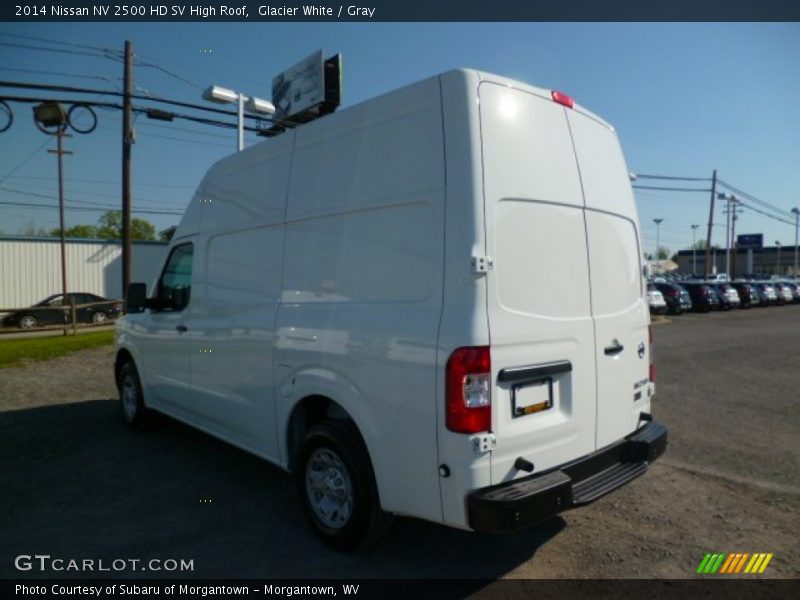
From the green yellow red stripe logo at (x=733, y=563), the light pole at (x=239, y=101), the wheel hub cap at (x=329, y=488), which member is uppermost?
the light pole at (x=239, y=101)

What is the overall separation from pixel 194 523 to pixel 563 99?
150 inches

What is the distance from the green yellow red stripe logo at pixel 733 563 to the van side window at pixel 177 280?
4.49 metres

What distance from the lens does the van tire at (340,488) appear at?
3.25m

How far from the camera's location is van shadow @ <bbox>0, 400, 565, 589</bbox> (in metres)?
3.34

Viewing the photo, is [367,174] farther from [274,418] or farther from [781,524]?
[781,524]

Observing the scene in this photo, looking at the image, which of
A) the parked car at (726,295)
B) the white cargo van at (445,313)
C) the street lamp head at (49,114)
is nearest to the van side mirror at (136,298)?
the white cargo van at (445,313)

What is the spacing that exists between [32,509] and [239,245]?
2514mm

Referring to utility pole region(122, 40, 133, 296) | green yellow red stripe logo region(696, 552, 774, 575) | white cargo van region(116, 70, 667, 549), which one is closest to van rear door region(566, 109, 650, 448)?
white cargo van region(116, 70, 667, 549)

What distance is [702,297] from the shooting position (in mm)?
29000

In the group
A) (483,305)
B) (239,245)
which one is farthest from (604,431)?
(239,245)

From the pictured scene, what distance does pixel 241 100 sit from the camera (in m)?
12.1

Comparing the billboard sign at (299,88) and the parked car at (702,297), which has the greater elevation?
the billboard sign at (299,88)

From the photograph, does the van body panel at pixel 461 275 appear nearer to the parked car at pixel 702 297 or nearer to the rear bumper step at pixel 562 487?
the rear bumper step at pixel 562 487

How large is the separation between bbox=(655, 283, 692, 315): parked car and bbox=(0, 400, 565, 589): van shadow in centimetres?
2656
